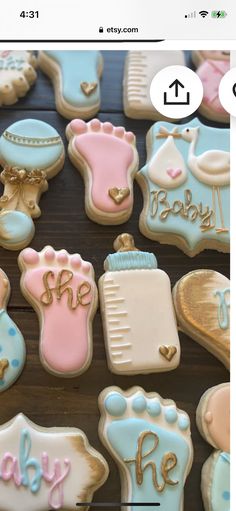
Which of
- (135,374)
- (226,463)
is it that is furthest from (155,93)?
(226,463)

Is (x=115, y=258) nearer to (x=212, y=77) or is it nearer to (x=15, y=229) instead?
(x=15, y=229)

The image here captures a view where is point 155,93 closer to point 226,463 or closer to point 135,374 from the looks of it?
point 135,374

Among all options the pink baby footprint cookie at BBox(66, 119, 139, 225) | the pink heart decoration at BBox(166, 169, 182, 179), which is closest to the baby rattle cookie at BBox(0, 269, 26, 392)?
the pink baby footprint cookie at BBox(66, 119, 139, 225)

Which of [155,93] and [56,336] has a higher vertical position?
[155,93]
